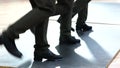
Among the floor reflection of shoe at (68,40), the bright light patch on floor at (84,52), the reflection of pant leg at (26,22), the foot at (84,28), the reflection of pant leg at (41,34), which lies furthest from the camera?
the foot at (84,28)

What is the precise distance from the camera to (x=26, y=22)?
2.18 m

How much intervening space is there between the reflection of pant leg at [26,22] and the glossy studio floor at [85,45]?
0.29 m

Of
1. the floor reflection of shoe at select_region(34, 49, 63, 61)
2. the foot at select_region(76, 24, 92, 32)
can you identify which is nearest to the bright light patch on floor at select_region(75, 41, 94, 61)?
the floor reflection of shoe at select_region(34, 49, 63, 61)

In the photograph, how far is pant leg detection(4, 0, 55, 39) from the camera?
217cm

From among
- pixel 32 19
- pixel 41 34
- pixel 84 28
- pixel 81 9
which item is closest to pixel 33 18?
pixel 32 19

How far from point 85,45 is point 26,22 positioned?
2.65ft

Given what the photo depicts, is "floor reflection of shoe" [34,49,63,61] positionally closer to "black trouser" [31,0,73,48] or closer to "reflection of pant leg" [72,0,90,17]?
"black trouser" [31,0,73,48]

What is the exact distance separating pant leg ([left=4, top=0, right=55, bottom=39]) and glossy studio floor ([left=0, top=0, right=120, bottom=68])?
0.29 meters

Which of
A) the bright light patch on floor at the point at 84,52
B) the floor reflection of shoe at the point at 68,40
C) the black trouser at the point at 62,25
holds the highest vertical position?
the black trouser at the point at 62,25

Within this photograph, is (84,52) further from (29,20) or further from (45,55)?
(29,20)

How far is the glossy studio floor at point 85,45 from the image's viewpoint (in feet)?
7.83

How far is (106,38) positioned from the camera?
117 inches

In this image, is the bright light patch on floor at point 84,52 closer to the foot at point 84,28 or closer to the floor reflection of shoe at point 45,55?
the floor reflection of shoe at point 45,55

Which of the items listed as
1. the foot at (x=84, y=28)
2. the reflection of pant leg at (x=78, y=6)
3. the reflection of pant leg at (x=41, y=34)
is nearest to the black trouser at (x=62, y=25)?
the reflection of pant leg at (x=41, y=34)
